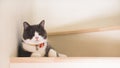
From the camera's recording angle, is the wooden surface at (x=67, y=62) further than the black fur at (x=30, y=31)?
No

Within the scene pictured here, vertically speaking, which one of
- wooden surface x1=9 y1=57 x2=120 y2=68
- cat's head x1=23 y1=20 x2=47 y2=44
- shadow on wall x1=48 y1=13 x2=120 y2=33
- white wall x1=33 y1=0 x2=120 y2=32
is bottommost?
wooden surface x1=9 y1=57 x2=120 y2=68

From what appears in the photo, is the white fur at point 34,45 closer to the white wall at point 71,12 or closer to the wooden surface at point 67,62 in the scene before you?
the wooden surface at point 67,62

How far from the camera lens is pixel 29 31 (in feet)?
4.16

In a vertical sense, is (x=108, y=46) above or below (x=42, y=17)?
below

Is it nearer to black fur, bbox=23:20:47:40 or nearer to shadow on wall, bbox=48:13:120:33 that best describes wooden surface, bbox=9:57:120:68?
black fur, bbox=23:20:47:40

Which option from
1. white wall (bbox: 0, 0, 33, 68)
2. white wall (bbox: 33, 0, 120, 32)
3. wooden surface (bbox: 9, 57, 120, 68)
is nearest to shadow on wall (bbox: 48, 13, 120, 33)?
white wall (bbox: 33, 0, 120, 32)

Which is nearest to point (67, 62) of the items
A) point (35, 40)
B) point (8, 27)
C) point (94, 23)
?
point (35, 40)

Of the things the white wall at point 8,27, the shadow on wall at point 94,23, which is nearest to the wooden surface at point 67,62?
the white wall at point 8,27

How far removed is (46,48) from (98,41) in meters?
0.54

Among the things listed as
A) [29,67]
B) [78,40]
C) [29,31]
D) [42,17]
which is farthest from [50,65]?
[42,17]

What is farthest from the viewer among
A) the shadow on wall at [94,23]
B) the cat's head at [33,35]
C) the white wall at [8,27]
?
the shadow on wall at [94,23]

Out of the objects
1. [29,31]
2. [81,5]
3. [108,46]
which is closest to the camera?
[29,31]

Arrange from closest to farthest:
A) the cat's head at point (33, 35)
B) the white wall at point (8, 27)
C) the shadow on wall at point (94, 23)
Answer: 1. the white wall at point (8, 27)
2. the cat's head at point (33, 35)
3. the shadow on wall at point (94, 23)

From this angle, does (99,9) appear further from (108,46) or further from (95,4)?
(108,46)
